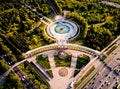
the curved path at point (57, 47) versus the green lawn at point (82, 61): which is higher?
the curved path at point (57, 47)

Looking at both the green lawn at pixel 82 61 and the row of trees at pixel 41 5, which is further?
the row of trees at pixel 41 5

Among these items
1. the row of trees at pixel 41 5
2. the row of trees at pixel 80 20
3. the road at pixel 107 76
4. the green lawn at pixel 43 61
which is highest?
the row of trees at pixel 41 5

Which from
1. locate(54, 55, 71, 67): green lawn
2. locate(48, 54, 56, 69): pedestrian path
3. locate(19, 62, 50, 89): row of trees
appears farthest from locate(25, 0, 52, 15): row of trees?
locate(19, 62, 50, 89): row of trees

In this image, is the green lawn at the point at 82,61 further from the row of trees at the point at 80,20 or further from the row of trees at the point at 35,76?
the row of trees at the point at 35,76

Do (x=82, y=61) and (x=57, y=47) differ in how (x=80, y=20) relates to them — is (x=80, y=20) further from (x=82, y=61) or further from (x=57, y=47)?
(x=82, y=61)

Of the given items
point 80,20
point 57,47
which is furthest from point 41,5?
point 57,47

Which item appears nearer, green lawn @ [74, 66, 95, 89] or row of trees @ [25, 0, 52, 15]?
green lawn @ [74, 66, 95, 89]

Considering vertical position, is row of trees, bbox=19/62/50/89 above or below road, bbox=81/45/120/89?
above

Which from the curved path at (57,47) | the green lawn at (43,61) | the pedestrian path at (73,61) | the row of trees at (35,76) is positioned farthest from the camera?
the curved path at (57,47)

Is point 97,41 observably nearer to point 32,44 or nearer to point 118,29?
point 118,29

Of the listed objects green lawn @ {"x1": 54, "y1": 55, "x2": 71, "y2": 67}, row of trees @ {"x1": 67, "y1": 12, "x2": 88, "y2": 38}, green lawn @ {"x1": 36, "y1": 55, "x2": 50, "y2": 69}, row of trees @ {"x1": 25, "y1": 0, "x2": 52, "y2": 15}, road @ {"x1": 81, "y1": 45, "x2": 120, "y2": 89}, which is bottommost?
road @ {"x1": 81, "y1": 45, "x2": 120, "y2": 89}

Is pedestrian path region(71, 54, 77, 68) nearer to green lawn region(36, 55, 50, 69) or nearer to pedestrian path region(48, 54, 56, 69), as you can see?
pedestrian path region(48, 54, 56, 69)

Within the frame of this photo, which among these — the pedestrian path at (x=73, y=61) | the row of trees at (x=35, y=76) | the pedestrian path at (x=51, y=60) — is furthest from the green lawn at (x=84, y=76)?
the pedestrian path at (x=51, y=60)

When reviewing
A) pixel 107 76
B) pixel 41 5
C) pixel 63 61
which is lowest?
pixel 107 76
